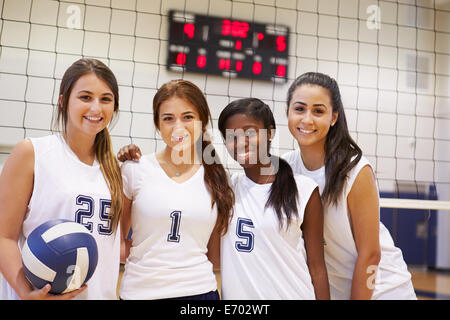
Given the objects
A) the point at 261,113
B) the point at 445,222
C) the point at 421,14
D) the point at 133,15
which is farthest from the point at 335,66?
the point at 261,113

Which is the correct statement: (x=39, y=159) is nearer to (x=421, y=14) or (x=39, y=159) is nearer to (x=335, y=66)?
(x=335, y=66)

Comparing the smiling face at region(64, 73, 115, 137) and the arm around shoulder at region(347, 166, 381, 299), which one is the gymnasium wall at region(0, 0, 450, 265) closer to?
the smiling face at region(64, 73, 115, 137)

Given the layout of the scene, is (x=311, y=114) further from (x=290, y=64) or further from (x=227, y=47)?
(x=290, y=64)

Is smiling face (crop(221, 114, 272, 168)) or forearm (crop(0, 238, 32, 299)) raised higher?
smiling face (crop(221, 114, 272, 168))

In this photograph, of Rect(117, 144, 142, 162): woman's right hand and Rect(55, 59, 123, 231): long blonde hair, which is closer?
Rect(55, 59, 123, 231): long blonde hair

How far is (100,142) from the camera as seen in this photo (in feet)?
5.28

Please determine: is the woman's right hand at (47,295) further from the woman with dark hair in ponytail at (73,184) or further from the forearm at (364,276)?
the forearm at (364,276)

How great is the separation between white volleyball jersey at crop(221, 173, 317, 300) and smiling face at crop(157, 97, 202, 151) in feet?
1.21

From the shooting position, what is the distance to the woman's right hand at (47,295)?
1295 millimetres

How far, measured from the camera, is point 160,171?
1.55 metres

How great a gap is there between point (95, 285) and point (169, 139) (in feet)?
2.06

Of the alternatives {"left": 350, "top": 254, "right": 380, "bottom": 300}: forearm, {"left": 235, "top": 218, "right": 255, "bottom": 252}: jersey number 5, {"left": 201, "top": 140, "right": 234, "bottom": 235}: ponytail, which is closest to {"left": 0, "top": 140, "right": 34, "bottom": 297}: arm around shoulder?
{"left": 201, "top": 140, "right": 234, "bottom": 235}: ponytail

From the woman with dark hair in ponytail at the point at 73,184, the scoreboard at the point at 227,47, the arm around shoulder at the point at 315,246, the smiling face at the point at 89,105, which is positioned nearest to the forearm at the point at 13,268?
the woman with dark hair in ponytail at the point at 73,184

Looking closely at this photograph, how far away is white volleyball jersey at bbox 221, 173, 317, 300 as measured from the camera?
4.81ft
